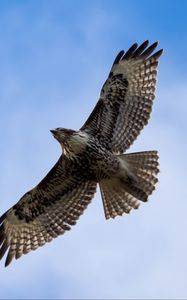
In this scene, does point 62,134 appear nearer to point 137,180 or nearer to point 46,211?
point 137,180

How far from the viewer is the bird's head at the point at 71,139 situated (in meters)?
13.1

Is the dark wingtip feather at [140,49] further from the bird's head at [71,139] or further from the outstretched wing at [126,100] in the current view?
the bird's head at [71,139]

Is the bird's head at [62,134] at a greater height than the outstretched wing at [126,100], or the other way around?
the outstretched wing at [126,100]

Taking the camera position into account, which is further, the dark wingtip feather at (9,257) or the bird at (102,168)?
the dark wingtip feather at (9,257)

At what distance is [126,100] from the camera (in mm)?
13781

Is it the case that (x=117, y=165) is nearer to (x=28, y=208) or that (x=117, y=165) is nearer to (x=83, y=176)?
(x=83, y=176)

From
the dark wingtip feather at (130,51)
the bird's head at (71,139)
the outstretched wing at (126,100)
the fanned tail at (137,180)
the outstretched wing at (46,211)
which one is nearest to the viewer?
the bird's head at (71,139)

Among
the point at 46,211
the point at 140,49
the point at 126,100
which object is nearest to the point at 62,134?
the point at 126,100

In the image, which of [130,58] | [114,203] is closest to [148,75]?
[130,58]

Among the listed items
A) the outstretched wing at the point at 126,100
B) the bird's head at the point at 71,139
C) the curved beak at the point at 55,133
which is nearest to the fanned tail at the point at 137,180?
the outstretched wing at the point at 126,100

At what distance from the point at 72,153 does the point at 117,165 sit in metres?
0.79

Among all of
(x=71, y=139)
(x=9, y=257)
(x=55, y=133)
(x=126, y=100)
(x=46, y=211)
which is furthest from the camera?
(x=46, y=211)

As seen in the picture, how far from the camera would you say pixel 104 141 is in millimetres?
13555

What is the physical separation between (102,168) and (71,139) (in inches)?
28.6
